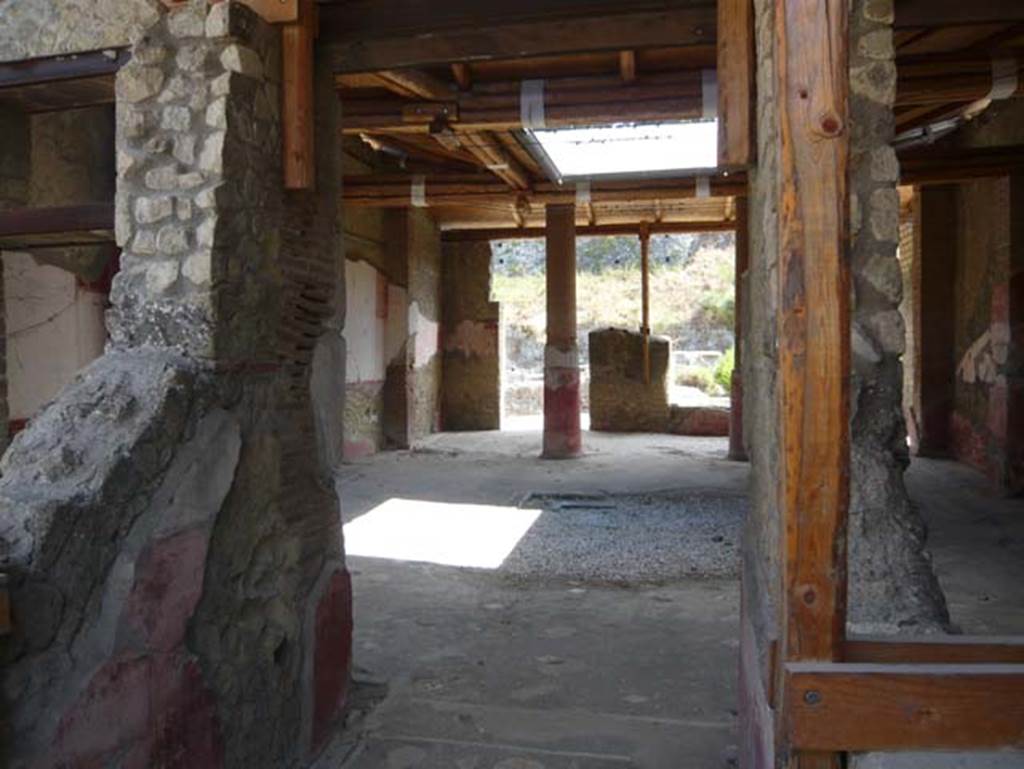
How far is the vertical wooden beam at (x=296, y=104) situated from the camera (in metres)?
3.26

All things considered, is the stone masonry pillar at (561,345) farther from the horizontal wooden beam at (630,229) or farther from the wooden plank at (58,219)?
the wooden plank at (58,219)

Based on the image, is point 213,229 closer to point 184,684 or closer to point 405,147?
point 184,684

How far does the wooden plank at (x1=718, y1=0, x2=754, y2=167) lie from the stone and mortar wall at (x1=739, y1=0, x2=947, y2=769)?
0.30 meters

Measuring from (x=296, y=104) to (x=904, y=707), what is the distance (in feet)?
9.09

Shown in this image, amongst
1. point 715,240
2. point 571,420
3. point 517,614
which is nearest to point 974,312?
point 571,420

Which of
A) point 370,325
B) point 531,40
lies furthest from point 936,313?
point 531,40

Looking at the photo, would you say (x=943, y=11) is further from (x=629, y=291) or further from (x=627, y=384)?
(x=629, y=291)

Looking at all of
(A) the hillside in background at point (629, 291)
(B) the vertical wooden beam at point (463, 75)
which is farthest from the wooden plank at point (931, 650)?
(A) the hillside in background at point (629, 291)

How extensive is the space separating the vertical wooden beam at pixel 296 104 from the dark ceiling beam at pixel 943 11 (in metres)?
2.45

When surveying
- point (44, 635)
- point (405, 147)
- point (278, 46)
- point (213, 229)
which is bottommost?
point (44, 635)

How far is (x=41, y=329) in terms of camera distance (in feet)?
19.5

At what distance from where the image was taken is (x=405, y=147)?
930cm

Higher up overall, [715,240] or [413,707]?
[715,240]

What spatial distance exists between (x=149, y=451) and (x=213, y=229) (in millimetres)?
779
